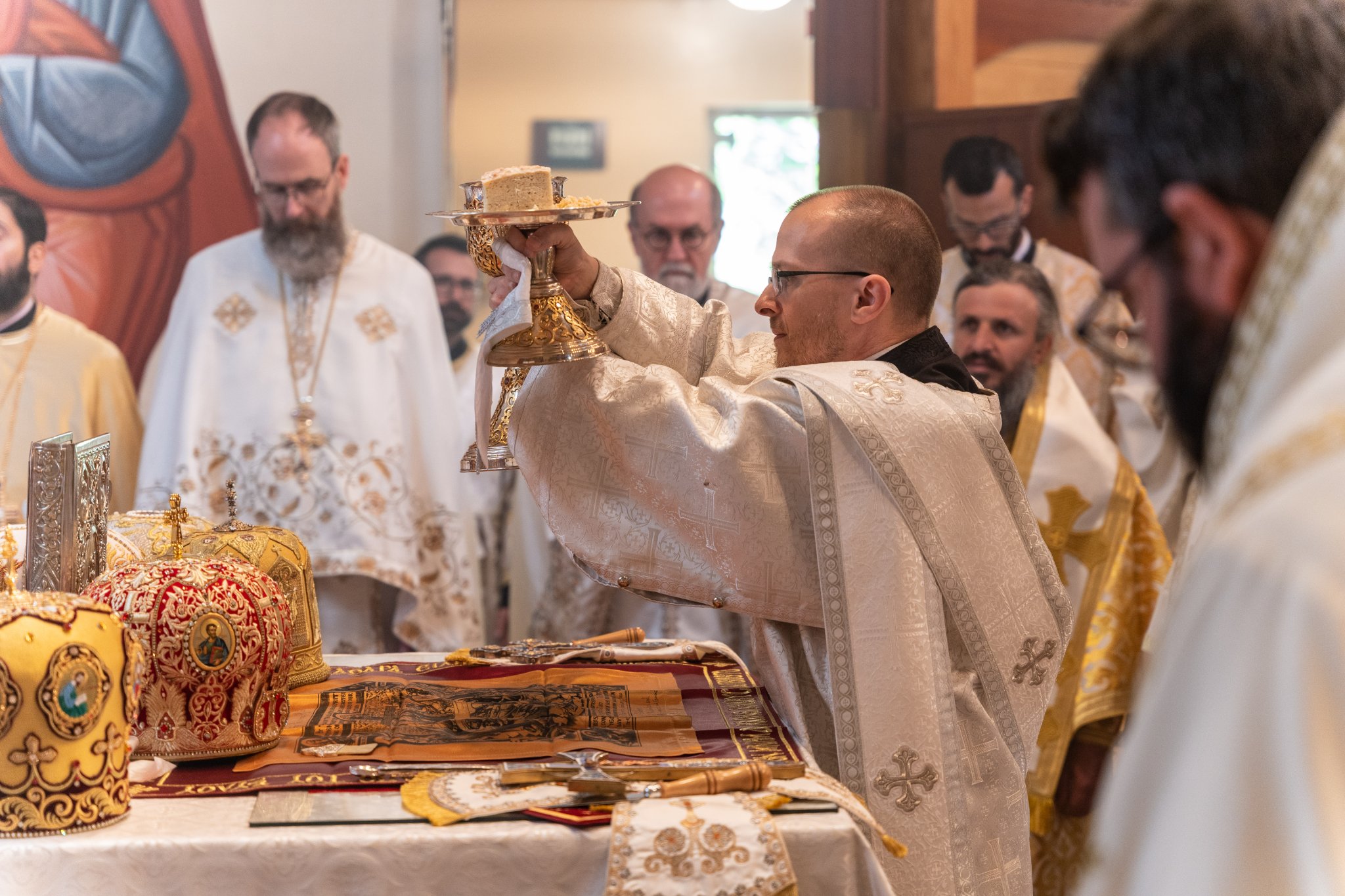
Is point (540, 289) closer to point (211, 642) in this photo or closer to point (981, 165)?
point (211, 642)

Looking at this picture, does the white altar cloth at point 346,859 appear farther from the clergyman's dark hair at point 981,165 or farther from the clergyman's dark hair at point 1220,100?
the clergyman's dark hair at point 981,165

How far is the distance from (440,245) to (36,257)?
1525 millimetres

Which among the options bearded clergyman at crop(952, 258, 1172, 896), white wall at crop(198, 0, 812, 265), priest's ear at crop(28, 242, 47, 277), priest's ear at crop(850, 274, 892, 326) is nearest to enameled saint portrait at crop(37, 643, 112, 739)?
priest's ear at crop(850, 274, 892, 326)

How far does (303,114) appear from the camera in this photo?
17.6 feet

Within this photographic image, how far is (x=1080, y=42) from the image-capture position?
640 cm


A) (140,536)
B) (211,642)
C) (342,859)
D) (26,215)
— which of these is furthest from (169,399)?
(342,859)

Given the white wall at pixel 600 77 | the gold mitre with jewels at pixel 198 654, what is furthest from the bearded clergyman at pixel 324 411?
the gold mitre with jewels at pixel 198 654

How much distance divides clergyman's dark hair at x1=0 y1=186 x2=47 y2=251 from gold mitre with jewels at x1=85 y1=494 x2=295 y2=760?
3744 mm

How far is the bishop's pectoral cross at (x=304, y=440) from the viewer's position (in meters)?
5.08

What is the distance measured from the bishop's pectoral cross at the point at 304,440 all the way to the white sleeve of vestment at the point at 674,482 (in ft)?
9.63

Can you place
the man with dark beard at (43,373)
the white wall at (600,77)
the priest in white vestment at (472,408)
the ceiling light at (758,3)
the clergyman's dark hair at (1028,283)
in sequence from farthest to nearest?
the ceiling light at (758,3) < the white wall at (600,77) < the priest in white vestment at (472,408) < the man with dark beard at (43,373) < the clergyman's dark hair at (1028,283)

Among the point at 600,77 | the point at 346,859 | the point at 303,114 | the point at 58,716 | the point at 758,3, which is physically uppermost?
the point at 758,3

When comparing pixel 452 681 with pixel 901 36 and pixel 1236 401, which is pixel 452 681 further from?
pixel 901 36

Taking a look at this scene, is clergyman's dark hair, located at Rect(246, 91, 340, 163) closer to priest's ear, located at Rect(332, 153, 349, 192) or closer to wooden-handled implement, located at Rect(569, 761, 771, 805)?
priest's ear, located at Rect(332, 153, 349, 192)
